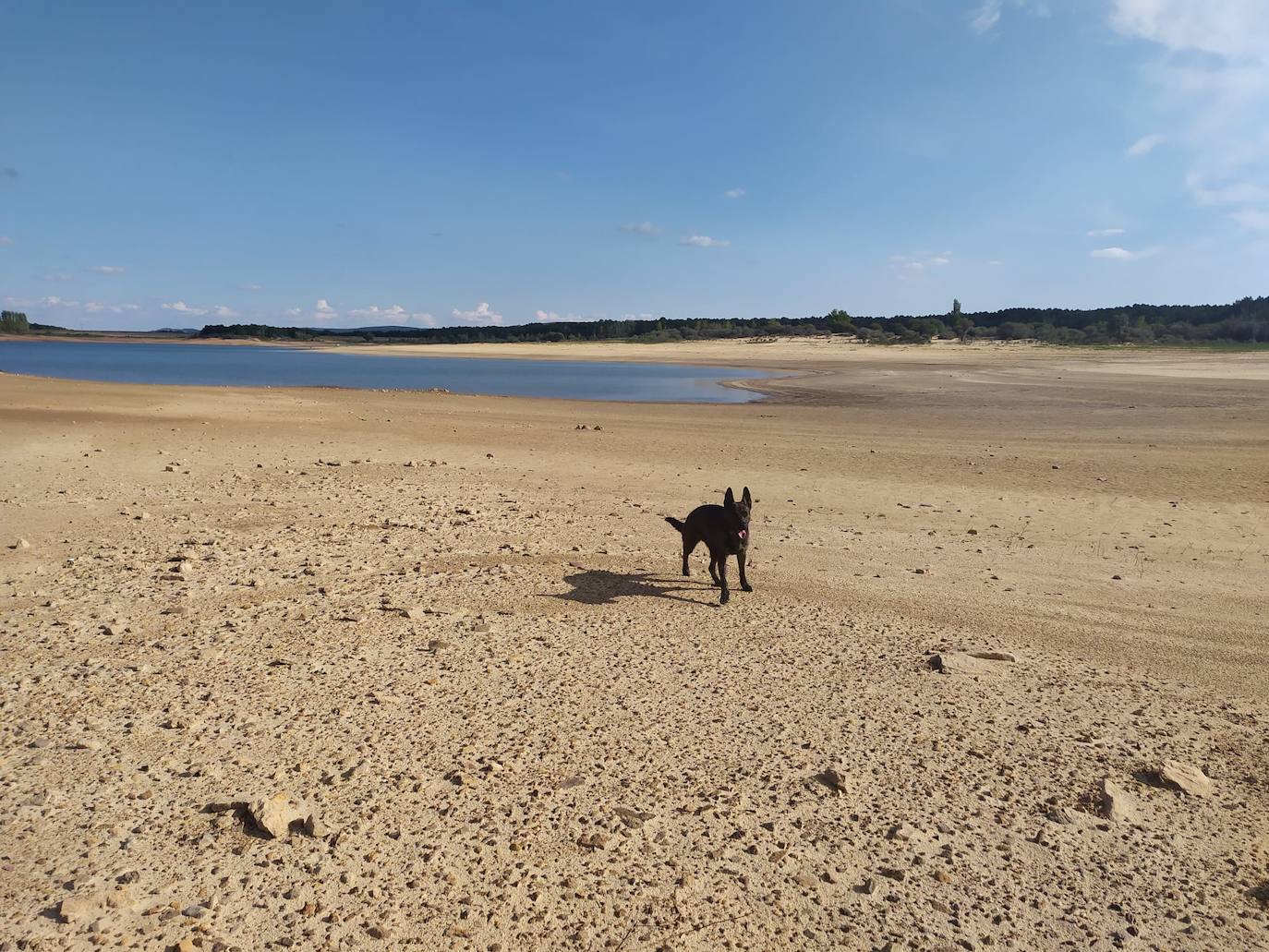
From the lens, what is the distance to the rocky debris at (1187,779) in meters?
4.24

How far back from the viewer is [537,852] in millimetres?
3643

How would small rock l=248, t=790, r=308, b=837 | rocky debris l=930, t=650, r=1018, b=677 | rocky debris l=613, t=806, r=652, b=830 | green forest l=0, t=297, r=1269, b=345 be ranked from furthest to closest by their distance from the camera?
green forest l=0, t=297, r=1269, b=345 → rocky debris l=930, t=650, r=1018, b=677 → rocky debris l=613, t=806, r=652, b=830 → small rock l=248, t=790, r=308, b=837

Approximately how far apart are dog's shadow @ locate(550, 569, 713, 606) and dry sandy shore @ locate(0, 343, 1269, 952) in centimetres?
6

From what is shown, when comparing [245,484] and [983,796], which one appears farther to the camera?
[245,484]

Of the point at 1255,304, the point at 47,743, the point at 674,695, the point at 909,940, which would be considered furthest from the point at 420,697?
the point at 1255,304

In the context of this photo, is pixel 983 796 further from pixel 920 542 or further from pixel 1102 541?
pixel 1102 541

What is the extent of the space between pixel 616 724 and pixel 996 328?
408 feet

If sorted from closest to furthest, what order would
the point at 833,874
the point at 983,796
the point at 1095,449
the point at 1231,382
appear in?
the point at 833,874 < the point at 983,796 < the point at 1095,449 < the point at 1231,382

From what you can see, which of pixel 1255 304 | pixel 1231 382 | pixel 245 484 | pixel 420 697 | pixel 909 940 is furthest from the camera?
pixel 1255 304

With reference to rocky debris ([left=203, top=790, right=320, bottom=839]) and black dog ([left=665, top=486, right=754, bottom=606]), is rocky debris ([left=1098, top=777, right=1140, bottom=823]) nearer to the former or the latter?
black dog ([left=665, top=486, right=754, bottom=606])

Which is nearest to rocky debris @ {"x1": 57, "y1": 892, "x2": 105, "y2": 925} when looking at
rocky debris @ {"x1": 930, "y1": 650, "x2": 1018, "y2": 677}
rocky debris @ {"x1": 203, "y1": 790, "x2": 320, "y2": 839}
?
rocky debris @ {"x1": 203, "y1": 790, "x2": 320, "y2": 839}

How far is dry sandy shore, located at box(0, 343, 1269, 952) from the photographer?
334 centimetres

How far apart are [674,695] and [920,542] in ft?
17.7

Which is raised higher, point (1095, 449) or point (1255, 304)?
point (1255, 304)
